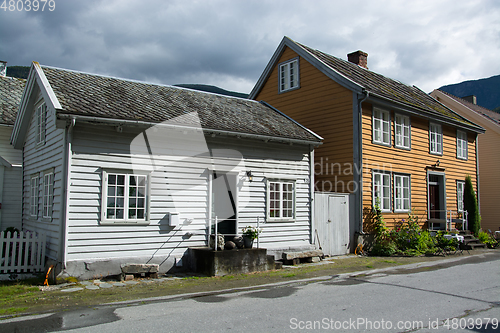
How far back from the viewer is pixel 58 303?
757cm

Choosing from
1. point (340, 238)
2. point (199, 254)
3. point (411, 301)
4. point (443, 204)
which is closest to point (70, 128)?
point (199, 254)

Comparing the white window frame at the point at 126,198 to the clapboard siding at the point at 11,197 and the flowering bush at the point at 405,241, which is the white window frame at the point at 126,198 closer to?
the clapboard siding at the point at 11,197

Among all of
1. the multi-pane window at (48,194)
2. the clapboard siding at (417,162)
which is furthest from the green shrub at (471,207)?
the multi-pane window at (48,194)

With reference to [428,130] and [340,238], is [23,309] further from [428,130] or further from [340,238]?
[428,130]

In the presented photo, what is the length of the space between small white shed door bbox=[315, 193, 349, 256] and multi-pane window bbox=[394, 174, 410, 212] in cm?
308

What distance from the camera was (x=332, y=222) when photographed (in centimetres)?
1476

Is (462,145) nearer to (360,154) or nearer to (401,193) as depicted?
(401,193)

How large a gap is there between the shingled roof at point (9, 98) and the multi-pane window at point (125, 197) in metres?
7.61

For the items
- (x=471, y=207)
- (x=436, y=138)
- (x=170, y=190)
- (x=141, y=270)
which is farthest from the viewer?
(x=471, y=207)

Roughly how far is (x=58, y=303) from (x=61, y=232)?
2373 mm

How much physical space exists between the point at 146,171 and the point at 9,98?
32.8ft

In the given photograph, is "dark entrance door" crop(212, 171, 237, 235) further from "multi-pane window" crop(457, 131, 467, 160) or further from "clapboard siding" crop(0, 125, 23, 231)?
"multi-pane window" crop(457, 131, 467, 160)

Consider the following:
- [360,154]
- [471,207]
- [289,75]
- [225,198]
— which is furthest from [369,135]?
[471,207]

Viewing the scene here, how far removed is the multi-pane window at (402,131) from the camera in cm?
1734
